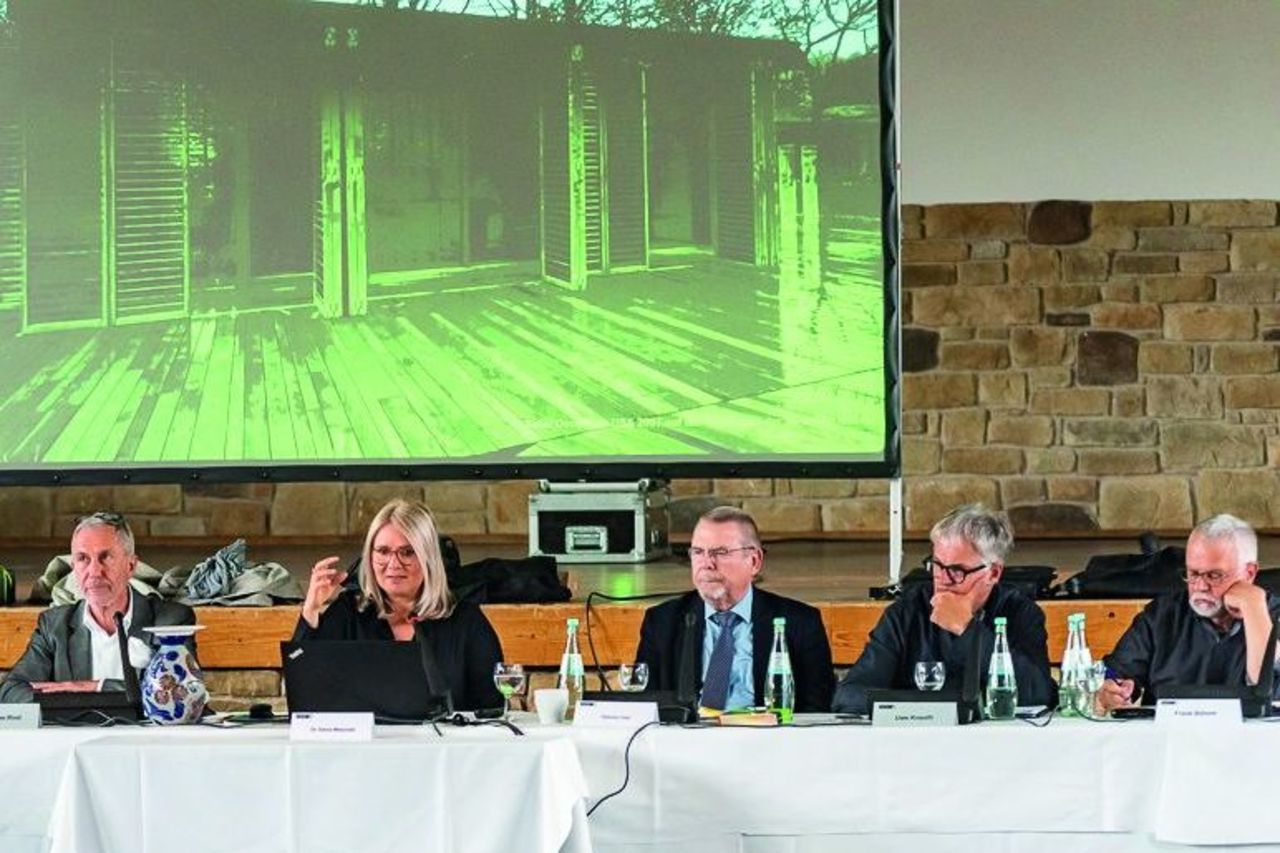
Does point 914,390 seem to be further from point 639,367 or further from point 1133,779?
point 1133,779

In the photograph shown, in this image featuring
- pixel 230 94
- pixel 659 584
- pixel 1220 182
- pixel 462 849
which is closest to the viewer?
pixel 462 849

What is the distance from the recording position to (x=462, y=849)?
395cm

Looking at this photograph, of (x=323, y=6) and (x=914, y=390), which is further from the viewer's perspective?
(x=914, y=390)

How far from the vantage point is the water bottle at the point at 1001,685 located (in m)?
4.30

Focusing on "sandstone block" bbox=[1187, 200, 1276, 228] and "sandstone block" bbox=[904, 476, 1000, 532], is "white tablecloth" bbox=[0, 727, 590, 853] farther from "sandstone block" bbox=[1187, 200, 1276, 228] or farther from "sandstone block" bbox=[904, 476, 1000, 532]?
"sandstone block" bbox=[1187, 200, 1276, 228]

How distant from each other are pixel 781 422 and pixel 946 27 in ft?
9.70

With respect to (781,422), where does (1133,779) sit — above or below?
below

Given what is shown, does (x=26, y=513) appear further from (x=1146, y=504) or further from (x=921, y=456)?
(x=1146, y=504)

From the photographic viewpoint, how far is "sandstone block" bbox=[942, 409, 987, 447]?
9.40m

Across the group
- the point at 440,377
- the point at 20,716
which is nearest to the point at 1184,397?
the point at 440,377

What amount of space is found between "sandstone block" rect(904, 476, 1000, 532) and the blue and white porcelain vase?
5320mm

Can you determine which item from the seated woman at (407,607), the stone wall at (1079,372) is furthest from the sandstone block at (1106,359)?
the seated woman at (407,607)

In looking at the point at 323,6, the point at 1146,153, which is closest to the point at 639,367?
the point at 323,6

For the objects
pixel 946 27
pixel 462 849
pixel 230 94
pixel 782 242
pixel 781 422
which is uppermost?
pixel 946 27
